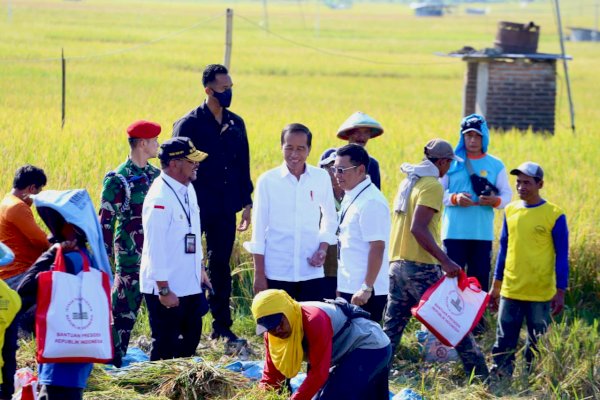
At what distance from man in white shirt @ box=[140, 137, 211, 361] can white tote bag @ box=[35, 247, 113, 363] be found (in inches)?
50.4

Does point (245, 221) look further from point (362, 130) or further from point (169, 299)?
point (169, 299)

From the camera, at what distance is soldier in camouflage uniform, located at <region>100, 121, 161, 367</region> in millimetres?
6324

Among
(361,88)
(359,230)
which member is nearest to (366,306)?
(359,230)

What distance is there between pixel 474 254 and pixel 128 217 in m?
2.48

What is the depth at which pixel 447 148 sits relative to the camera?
20.8 ft

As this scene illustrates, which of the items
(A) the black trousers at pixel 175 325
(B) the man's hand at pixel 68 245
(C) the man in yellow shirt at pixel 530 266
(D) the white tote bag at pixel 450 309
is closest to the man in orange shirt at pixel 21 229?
(A) the black trousers at pixel 175 325

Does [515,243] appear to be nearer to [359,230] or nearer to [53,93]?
[359,230]

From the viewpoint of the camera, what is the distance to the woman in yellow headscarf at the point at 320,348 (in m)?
4.72

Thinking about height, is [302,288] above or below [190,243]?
below

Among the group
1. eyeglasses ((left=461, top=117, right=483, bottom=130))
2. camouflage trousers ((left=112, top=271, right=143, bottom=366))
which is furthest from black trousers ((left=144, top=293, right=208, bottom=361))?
eyeglasses ((left=461, top=117, right=483, bottom=130))

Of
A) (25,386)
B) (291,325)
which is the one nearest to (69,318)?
(25,386)

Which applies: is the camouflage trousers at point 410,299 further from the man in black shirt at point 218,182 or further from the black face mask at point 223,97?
the black face mask at point 223,97

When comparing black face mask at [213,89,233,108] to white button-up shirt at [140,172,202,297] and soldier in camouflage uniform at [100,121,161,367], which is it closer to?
soldier in camouflage uniform at [100,121,161,367]

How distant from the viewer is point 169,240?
19.0 feet
